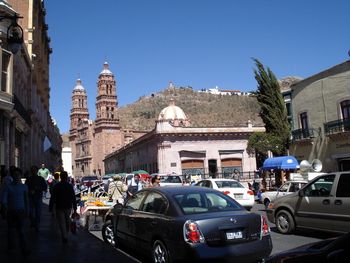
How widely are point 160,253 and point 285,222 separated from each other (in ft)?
17.2

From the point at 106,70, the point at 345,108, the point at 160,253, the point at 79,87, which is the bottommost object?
the point at 160,253

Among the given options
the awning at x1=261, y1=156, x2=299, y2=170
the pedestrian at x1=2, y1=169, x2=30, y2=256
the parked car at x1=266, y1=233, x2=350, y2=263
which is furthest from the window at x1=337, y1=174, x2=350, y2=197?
the awning at x1=261, y1=156, x2=299, y2=170

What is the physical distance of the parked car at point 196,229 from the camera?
20.3 feet

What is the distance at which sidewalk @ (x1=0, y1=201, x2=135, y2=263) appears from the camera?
24.5 feet

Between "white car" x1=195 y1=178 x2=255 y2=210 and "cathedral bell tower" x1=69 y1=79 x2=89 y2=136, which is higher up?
"cathedral bell tower" x1=69 y1=79 x2=89 y2=136

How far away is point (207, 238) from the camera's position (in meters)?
6.17

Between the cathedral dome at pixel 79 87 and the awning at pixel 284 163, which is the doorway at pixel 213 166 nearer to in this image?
the awning at pixel 284 163

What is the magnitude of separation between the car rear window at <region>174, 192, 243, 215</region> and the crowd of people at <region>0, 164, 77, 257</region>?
3.32 m

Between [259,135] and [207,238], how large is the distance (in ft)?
94.3

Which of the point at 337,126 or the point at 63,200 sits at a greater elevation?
the point at 337,126

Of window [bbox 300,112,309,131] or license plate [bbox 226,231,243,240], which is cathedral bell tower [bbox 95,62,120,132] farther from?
license plate [bbox 226,231,243,240]

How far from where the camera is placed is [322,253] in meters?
4.00

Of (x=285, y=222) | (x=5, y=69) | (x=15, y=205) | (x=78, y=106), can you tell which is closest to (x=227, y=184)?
(x=285, y=222)

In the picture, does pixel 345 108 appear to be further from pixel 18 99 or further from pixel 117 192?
pixel 18 99
